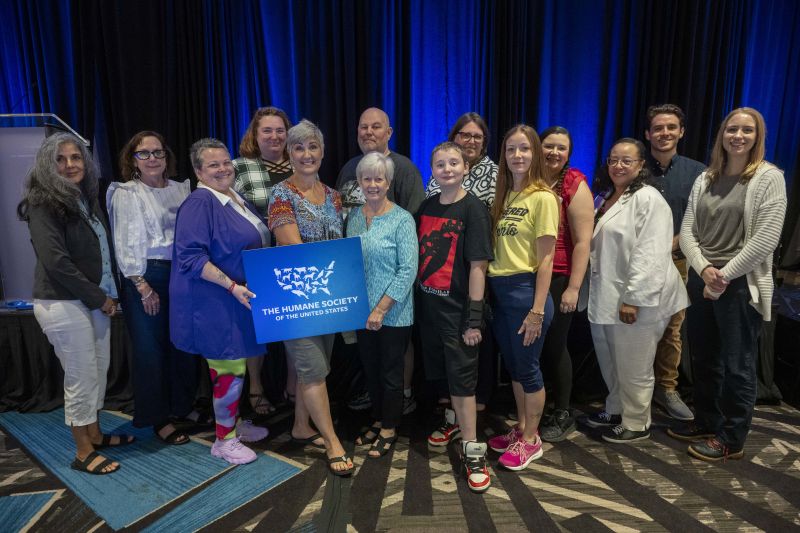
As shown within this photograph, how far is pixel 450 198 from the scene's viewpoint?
2166 millimetres

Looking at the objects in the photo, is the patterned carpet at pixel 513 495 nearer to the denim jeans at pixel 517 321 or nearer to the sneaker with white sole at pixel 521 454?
the sneaker with white sole at pixel 521 454

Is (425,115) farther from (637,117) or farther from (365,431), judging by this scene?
(365,431)

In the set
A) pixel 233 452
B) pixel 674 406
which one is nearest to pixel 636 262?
pixel 674 406

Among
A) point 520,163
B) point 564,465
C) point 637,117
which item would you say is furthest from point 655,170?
point 564,465

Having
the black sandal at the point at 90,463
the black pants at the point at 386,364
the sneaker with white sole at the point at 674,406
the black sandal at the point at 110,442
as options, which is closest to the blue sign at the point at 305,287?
the black pants at the point at 386,364

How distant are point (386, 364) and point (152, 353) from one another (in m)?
1.34

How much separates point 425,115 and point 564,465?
273 centimetres

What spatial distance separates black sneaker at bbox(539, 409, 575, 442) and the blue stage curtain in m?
2.10

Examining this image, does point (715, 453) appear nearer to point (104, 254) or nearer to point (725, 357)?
point (725, 357)

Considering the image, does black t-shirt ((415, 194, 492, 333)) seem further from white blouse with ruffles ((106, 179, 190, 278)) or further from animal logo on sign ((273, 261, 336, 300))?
white blouse with ruffles ((106, 179, 190, 278))

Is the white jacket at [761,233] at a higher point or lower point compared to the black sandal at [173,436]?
higher

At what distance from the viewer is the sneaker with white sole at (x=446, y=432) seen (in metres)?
2.59

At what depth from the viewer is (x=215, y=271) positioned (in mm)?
2100

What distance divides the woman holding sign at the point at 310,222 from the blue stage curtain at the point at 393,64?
1512 millimetres
